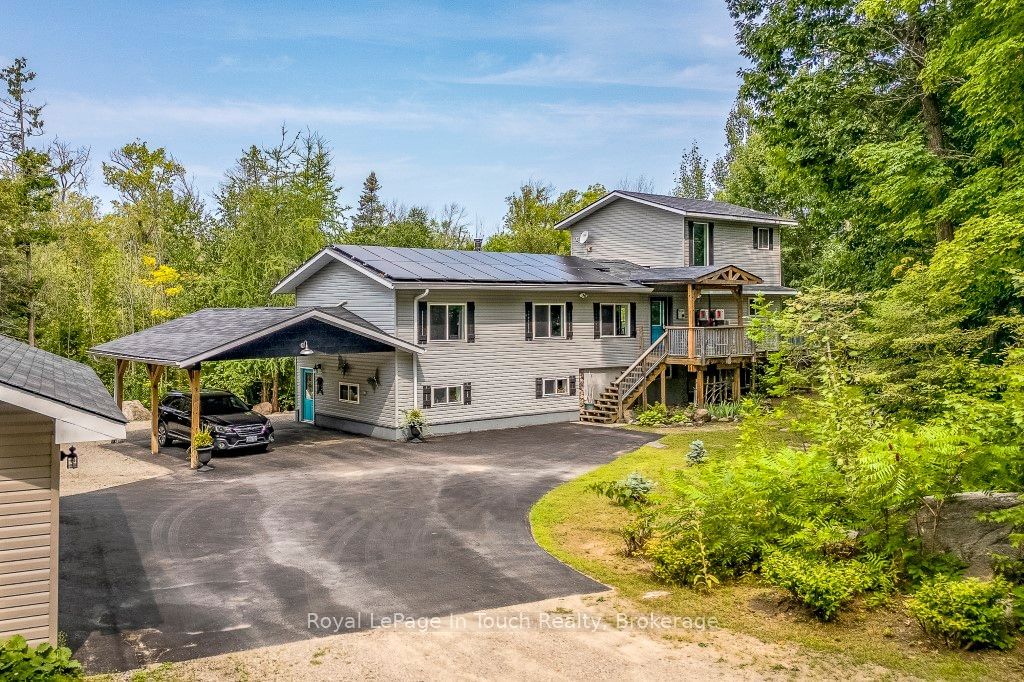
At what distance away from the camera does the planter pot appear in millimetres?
19062

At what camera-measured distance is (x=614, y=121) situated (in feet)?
218

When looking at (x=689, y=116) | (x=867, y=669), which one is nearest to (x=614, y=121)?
(x=689, y=116)

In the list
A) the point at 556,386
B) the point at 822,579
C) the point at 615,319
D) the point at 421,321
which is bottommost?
the point at 822,579

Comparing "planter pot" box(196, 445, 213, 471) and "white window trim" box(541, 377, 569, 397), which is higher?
"white window trim" box(541, 377, 569, 397)

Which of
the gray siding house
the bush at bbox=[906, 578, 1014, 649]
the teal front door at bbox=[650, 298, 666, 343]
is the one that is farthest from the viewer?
the teal front door at bbox=[650, 298, 666, 343]

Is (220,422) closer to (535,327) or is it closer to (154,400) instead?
(154,400)

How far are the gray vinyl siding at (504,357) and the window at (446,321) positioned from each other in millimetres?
216

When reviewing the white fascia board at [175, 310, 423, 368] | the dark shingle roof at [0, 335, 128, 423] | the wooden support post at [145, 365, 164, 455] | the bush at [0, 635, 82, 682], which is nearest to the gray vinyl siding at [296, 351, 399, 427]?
the white fascia board at [175, 310, 423, 368]

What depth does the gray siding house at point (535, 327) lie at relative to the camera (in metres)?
23.7

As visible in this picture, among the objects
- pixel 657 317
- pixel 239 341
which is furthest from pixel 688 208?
pixel 239 341

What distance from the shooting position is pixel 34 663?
22.5ft

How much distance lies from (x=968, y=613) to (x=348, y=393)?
20516 mm

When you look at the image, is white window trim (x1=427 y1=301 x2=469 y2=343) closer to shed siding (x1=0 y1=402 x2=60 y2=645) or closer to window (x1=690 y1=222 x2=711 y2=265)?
window (x1=690 y1=222 x2=711 y2=265)

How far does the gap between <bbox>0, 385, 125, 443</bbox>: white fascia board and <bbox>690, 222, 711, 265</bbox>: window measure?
89.7ft
